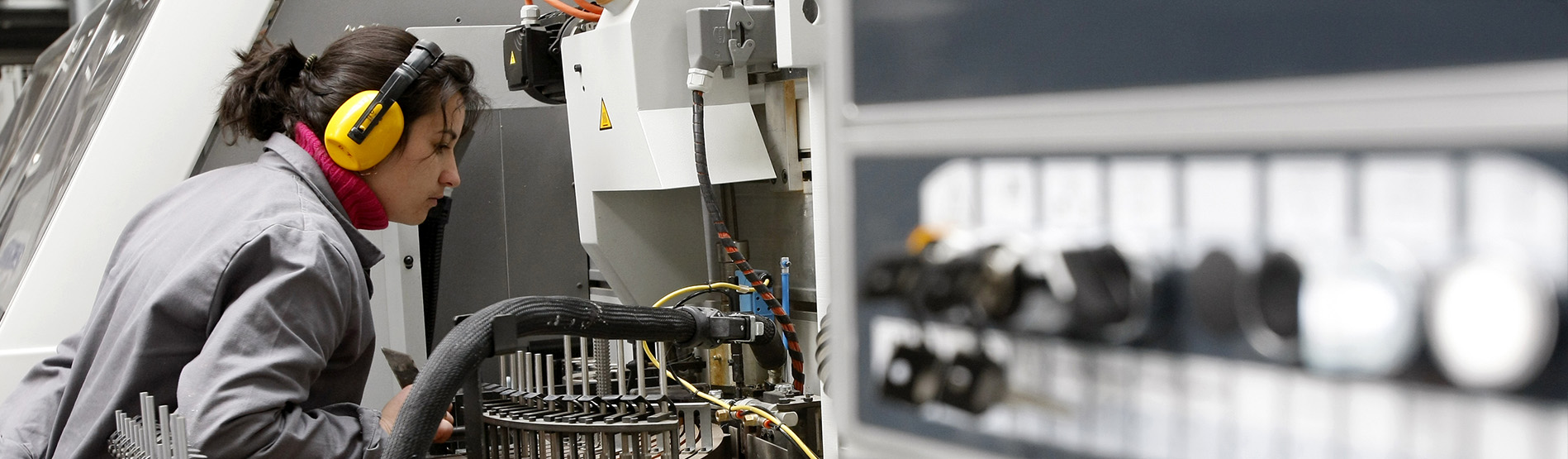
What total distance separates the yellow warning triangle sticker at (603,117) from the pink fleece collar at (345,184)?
1.21ft

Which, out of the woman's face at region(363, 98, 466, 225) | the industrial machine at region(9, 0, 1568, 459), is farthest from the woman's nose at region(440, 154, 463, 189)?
the industrial machine at region(9, 0, 1568, 459)

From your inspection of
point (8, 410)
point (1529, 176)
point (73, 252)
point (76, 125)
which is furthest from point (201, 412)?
point (1529, 176)

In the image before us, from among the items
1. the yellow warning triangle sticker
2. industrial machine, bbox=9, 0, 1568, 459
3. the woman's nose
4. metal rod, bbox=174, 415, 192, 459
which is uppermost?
the yellow warning triangle sticker

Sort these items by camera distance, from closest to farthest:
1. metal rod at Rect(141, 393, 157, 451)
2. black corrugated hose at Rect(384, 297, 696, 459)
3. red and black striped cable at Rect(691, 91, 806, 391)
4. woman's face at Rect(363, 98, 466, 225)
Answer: black corrugated hose at Rect(384, 297, 696, 459) < metal rod at Rect(141, 393, 157, 451) < woman's face at Rect(363, 98, 466, 225) < red and black striped cable at Rect(691, 91, 806, 391)

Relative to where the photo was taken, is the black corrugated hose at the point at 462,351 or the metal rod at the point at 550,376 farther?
the metal rod at the point at 550,376

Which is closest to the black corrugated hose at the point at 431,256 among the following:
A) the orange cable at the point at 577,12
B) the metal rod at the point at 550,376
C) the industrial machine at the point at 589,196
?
the industrial machine at the point at 589,196

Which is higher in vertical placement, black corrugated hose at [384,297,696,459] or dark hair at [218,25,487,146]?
dark hair at [218,25,487,146]

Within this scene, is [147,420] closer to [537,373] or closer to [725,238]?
[537,373]

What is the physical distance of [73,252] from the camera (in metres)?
1.74

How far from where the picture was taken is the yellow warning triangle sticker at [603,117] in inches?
68.6

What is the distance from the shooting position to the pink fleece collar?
145 cm

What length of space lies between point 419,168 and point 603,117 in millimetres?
320

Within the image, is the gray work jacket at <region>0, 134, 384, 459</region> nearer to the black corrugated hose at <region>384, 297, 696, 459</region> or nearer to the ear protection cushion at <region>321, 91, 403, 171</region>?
the ear protection cushion at <region>321, 91, 403, 171</region>

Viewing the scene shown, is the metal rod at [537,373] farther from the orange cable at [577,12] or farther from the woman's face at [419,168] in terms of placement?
the orange cable at [577,12]
